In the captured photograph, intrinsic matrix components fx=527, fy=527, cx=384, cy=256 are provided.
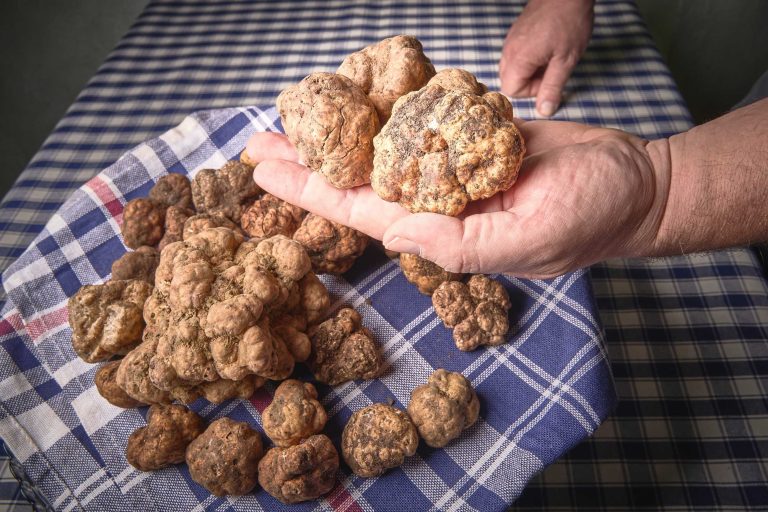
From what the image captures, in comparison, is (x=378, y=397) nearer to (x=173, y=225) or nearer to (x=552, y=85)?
(x=173, y=225)

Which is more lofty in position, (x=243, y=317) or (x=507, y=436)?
(x=243, y=317)

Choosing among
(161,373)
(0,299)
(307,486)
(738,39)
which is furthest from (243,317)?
(738,39)

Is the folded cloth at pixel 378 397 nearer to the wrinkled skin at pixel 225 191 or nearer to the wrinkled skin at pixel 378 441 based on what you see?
the wrinkled skin at pixel 378 441

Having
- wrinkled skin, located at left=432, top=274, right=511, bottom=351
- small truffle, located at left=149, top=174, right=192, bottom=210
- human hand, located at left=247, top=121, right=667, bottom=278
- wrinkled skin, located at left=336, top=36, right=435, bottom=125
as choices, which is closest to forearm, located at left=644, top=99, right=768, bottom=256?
human hand, located at left=247, top=121, right=667, bottom=278

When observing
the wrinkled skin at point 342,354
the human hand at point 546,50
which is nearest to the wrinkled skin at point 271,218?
the wrinkled skin at point 342,354

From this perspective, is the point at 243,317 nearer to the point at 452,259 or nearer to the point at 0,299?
the point at 452,259

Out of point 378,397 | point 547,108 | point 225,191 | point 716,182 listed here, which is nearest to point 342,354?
point 378,397

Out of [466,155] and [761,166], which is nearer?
[466,155]
